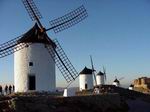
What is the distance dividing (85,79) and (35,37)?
84.1 feet

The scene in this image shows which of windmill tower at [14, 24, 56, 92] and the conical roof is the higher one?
the conical roof

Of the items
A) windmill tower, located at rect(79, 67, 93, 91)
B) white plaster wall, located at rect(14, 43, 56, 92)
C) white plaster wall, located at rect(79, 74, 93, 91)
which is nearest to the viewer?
white plaster wall, located at rect(14, 43, 56, 92)

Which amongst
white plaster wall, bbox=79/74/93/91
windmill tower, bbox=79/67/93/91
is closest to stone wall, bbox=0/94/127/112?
windmill tower, bbox=79/67/93/91

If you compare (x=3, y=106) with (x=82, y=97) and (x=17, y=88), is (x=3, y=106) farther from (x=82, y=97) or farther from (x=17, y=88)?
(x=17, y=88)

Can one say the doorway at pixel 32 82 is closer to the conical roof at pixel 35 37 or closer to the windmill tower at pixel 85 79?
the conical roof at pixel 35 37

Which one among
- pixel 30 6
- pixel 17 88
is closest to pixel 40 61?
pixel 17 88

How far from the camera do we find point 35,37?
27.7 m

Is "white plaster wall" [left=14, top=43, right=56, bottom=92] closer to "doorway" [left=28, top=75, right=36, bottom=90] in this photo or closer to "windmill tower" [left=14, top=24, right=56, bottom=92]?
"windmill tower" [left=14, top=24, right=56, bottom=92]

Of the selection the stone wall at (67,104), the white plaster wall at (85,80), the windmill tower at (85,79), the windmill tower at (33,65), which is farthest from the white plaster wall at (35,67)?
the white plaster wall at (85,80)

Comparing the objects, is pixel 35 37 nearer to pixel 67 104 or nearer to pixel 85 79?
pixel 67 104

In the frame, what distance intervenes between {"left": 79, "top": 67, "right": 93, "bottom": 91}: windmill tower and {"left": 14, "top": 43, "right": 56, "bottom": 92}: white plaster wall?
78.9 ft

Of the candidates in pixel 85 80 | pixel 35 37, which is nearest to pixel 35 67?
pixel 35 37

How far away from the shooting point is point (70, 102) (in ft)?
73.6

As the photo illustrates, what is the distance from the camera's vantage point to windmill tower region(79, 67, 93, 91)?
169ft
